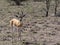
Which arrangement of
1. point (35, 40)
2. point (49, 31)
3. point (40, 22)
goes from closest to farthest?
point (35, 40) < point (49, 31) < point (40, 22)

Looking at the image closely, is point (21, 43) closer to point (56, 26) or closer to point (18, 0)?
point (56, 26)

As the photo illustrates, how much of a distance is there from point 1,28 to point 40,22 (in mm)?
2222

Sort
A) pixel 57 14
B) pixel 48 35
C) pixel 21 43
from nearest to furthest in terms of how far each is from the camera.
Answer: pixel 21 43, pixel 48 35, pixel 57 14

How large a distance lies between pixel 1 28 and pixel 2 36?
1.64 m

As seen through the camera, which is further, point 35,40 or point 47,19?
point 47,19

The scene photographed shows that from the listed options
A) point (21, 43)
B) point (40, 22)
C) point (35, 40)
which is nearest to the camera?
point (21, 43)

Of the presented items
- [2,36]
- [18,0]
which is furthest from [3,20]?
[18,0]

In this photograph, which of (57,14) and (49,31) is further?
(57,14)

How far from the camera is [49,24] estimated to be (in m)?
12.2

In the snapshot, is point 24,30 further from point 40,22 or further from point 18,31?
point 40,22

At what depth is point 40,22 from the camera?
494 inches

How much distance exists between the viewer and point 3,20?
1315cm

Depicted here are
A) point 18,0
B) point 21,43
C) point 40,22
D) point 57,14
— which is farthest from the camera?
point 18,0

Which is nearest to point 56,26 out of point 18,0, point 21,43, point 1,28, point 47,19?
point 47,19
